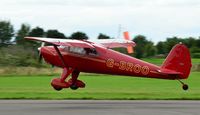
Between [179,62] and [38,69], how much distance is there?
43.3 m

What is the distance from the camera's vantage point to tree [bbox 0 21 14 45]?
104 metres

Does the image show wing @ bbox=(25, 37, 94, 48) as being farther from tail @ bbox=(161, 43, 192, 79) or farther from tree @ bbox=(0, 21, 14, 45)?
tree @ bbox=(0, 21, 14, 45)

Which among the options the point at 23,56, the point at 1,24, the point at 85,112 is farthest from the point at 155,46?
the point at 85,112

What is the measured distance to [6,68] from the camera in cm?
7012

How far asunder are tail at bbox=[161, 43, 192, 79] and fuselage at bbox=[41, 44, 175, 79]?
2.12 feet

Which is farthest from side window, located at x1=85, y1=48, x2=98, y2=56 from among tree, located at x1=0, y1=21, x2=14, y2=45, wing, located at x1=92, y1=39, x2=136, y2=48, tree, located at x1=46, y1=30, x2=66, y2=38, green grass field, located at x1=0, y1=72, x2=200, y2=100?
tree, located at x1=0, y1=21, x2=14, y2=45

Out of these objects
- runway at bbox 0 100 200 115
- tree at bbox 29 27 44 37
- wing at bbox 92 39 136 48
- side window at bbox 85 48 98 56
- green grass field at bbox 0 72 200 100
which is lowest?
green grass field at bbox 0 72 200 100

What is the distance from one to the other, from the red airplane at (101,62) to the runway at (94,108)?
3.05 meters

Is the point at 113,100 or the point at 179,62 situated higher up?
the point at 179,62

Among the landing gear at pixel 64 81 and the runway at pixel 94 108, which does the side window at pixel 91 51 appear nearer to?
the landing gear at pixel 64 81

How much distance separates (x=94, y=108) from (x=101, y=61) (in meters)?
6.39

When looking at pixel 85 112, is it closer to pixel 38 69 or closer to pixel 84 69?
pixel 84 69

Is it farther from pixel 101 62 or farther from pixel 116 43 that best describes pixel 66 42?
pixel 116 43

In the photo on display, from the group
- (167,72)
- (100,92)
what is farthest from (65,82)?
(100,92)
